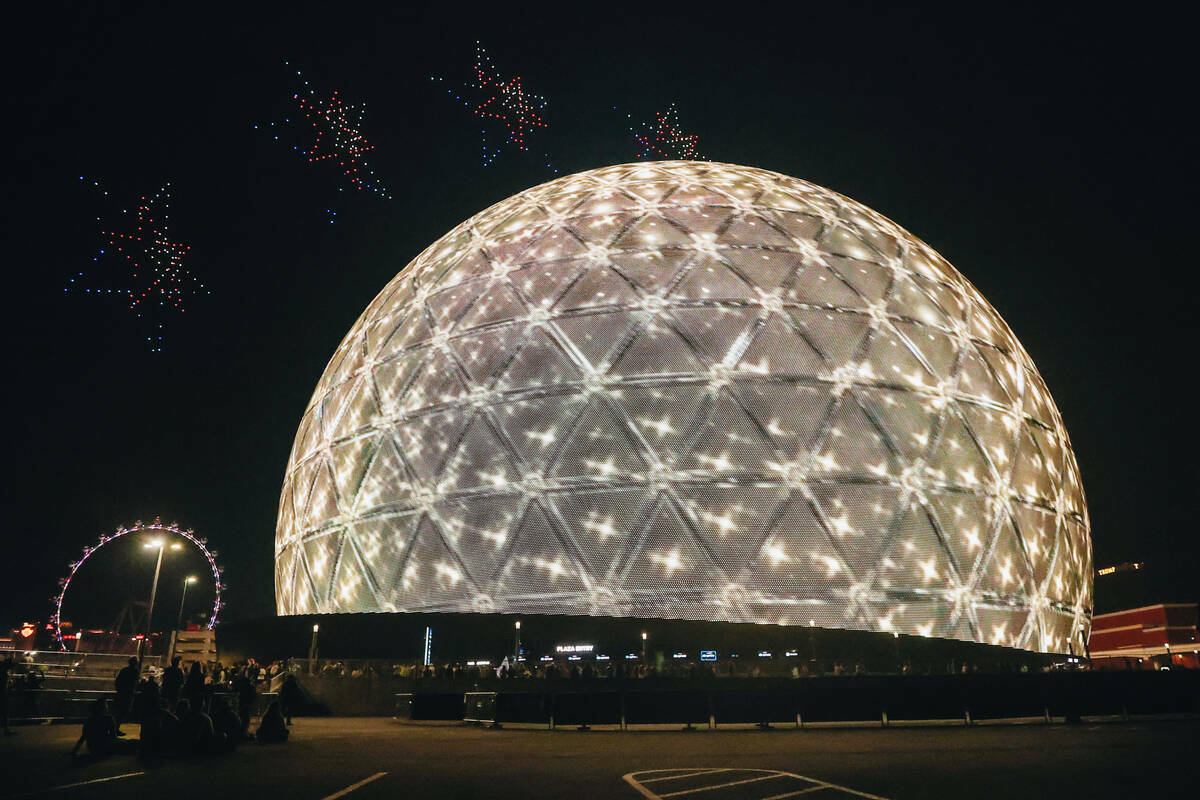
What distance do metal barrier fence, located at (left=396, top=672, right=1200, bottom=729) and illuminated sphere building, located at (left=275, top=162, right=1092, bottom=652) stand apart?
3.07ft

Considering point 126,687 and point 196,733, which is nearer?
point 196,733

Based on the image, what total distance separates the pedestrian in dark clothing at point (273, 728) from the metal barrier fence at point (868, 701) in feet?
14.5

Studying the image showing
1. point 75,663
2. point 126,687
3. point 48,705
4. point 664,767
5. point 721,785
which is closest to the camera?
point 721,785

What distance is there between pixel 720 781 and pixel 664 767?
124 centimetres

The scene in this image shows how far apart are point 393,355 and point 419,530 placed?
4.10 metres

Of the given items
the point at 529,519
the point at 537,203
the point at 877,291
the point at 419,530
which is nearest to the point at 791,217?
the point at 877,291

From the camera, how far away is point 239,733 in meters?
10.7

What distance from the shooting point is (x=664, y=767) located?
770 centimetres

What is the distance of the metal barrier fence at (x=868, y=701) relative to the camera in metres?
13.1

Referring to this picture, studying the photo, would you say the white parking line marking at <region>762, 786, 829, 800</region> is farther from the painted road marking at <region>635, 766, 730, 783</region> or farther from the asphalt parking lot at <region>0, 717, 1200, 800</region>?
the painted road marking at <region>635, 766, 730, 783</region>

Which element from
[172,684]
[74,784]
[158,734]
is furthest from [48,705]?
[74,784]

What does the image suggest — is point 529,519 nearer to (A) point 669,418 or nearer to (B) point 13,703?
(A) point 669,418

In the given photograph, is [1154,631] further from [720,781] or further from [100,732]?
[100,732]

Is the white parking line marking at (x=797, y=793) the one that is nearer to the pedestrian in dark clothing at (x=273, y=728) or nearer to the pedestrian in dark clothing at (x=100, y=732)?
the pedestrian in dark clothing at (x=100, y=732)
